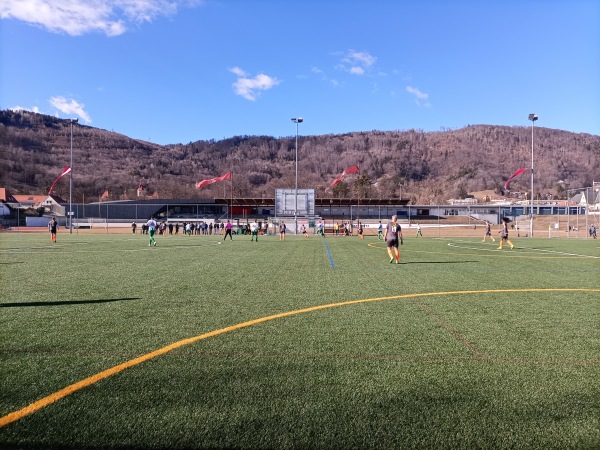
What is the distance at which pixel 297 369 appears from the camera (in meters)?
4.69

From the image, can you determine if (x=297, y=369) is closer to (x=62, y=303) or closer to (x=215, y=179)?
(x=62, y=303)

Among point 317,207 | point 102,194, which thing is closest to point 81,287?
point 317,207

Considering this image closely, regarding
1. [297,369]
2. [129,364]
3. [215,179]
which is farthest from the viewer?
[215,179]

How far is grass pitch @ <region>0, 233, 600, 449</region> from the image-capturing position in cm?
340

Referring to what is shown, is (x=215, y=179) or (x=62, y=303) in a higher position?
(x=215, y=179)

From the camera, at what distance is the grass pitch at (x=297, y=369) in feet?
11.2

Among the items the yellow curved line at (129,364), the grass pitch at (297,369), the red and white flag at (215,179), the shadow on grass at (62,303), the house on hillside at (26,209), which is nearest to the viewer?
the grass pitch at (297,369)

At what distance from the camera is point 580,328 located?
6.61 meters

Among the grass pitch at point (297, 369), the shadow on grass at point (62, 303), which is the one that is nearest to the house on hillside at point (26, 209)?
the shadow on grass at point (62, 303)

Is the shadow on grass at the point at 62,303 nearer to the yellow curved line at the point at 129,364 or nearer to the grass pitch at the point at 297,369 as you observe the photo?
the grass pitch at the point at 297,369

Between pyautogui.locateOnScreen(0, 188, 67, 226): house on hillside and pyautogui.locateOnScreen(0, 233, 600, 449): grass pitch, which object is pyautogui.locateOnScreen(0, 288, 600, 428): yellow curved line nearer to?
pyautogui.locateOnScreen(0, 233, 600, 449): grass pitch

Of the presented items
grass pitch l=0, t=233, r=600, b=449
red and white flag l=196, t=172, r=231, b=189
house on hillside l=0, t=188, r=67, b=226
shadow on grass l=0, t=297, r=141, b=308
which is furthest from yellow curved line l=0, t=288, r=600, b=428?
house on hillside l=0, t=188, r=67, b=226

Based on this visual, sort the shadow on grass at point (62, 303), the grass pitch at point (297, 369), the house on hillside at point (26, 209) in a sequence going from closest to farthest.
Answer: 1. the grass pitch at point (297, 369)
2. the shadow on grass at point (62, 303)
3. the house on hillside at point (26, 209)

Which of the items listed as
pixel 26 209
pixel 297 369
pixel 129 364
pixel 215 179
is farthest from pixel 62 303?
pixel 26 209
